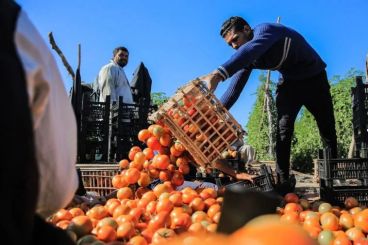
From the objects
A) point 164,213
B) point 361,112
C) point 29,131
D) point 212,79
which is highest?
point 212,79

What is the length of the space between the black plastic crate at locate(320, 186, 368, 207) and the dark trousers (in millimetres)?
755

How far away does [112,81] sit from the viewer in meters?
7.98

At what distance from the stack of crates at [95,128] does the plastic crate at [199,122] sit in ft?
13.4

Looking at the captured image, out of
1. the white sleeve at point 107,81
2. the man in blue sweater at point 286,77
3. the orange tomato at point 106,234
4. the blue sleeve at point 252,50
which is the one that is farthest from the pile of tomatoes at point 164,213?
the white sleeve at point 107,81

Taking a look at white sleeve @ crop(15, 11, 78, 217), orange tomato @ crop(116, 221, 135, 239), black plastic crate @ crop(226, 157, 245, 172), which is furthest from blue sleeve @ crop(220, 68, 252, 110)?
white sleeve @ crop(15, 11, 78, 217)

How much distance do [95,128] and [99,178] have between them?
119 inches

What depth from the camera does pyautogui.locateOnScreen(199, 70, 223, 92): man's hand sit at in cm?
359

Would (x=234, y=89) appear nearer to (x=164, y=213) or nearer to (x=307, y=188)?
(x=164, y=213)

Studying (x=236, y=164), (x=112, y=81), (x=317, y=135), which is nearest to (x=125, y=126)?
(x=112, y=81)

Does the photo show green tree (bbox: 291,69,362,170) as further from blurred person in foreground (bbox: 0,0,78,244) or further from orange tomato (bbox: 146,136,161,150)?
blurred person in foreground (bbox: 0,0,78,244)

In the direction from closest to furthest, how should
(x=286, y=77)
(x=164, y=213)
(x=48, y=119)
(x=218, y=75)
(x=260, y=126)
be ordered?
1. (x=48, y=119)
2. (x=164, y=213)
3. (x=218, y=75)
4. (x=286, y=77)
5. (x=260, y=126)

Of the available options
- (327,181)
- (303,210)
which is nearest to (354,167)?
(327,181)

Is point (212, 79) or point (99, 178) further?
point (99, 178)

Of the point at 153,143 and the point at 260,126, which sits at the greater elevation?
the point at 260,126
